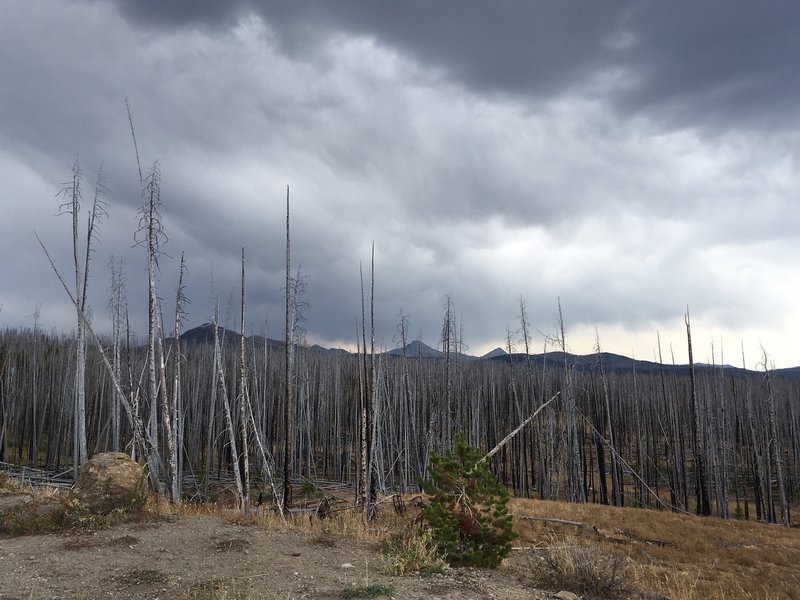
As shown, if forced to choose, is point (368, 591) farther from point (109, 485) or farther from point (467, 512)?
point (109, 485)

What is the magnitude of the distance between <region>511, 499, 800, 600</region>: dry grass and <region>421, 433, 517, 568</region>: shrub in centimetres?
184

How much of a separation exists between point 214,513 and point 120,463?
2.46 metres

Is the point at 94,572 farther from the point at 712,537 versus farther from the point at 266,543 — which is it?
the point at 712,537

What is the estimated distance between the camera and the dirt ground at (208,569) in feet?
22.0

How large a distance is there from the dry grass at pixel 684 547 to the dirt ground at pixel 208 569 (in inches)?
142

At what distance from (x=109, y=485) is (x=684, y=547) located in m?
15.4

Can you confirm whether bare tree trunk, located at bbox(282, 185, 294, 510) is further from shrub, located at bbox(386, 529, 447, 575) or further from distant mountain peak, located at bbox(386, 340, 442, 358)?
distant mountain peak, located at bbox(386, 340, 442, 358)

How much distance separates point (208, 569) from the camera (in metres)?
7.67

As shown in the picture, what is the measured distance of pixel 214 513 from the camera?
39.4 feet

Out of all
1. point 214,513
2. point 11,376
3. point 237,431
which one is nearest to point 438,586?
point 214,513

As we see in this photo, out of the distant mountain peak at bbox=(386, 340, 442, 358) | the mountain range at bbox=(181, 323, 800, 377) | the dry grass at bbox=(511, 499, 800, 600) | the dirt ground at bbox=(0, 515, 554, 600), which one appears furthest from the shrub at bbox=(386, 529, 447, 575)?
the distant mountain peak at bbox=(386, 340, 442, 358)

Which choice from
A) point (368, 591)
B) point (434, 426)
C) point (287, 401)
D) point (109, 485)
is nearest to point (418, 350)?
point (434, 426)

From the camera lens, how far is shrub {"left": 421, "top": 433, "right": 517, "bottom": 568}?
8.52 meters

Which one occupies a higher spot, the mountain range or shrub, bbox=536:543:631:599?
the mountain range
